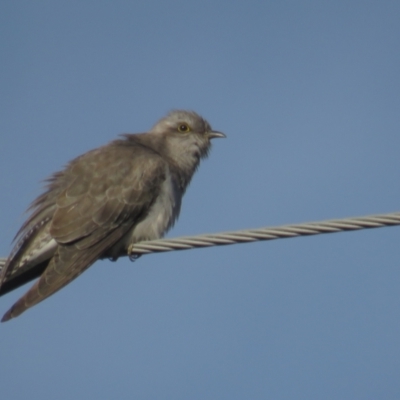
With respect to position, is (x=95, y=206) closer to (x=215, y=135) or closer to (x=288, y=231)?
(x=215, y=135)

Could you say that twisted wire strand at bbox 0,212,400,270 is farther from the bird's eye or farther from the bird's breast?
the bird's eye

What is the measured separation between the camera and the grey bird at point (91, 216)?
835 centimetres

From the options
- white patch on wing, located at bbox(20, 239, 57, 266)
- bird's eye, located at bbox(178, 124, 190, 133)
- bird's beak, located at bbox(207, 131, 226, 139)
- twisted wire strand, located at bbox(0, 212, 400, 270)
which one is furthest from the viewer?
bird's beak, located at bbox(207, 131, 226, 139)

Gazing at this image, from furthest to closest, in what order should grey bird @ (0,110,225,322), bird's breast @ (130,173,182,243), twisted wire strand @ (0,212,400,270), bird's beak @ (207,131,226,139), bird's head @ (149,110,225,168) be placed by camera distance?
bird's beak @ (207,131,226,139)
bird's head @ (149,110,225,168)
bird's breast @ (130,173,182,243)
grey bird @ (0,110,225,322)
twisted wire strand @ (0,212,400,270)

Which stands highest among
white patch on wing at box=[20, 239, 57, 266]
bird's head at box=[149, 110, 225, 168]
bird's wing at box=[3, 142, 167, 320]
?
bird's head at box=[149, 110, 225, 168]

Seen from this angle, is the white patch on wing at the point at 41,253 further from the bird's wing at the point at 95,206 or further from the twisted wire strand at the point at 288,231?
the twisted wire strand at the point at 288,231

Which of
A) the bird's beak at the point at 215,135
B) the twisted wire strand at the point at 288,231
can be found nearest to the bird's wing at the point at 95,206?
the bird's beak at the point at 215,135

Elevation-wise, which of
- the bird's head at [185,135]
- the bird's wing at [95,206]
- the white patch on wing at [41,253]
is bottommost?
the white patch on wing at [41,253]

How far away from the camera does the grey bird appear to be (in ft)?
27.4

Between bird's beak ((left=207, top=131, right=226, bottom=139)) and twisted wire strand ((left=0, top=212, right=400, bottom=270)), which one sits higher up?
bird's beak ((left=207, top=131, right=226, bottom=139))

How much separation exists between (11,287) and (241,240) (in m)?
2.98

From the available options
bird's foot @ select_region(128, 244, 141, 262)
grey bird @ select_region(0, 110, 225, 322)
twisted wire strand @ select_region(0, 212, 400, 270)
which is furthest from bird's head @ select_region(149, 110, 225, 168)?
twisted wire strand @ select_region(0, 212, 400, 270)

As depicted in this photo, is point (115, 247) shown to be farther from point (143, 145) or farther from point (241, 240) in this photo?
point (241, 240)

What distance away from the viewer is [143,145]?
33.2 ft
